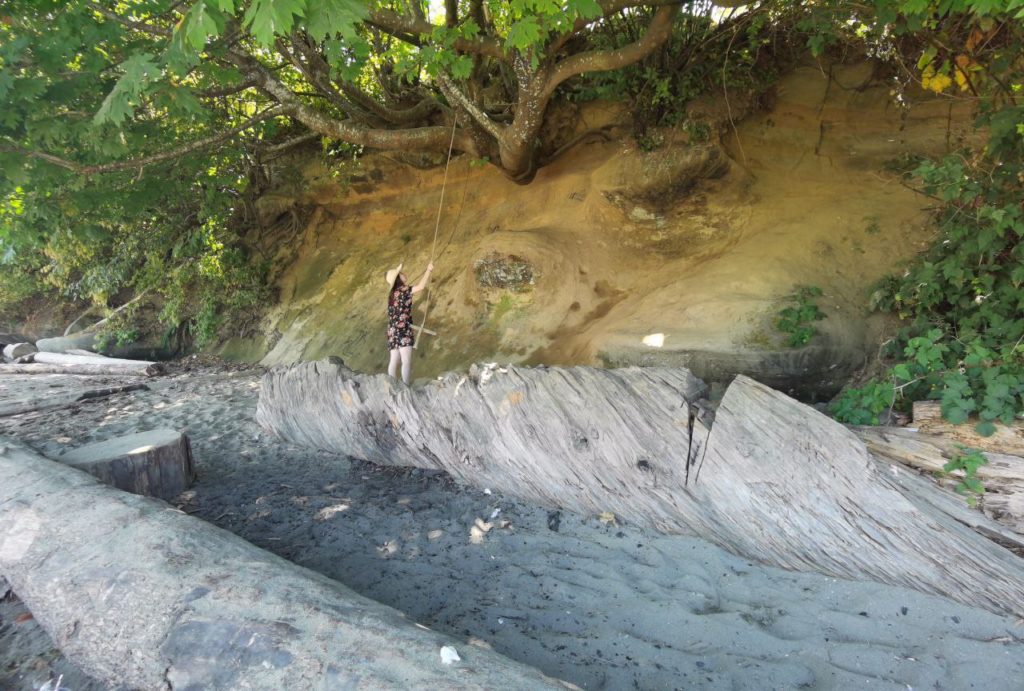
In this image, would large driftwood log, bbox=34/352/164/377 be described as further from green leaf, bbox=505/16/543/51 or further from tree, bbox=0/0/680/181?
green leaf, bbox=505/16/543/51

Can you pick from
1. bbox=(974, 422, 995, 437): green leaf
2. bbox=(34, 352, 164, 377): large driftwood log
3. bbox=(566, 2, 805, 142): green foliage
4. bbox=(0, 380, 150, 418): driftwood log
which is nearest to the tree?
bbox=(566, 2, 805, 142): green foliage

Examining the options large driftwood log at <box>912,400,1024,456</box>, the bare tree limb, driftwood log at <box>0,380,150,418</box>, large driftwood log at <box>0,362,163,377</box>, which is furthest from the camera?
large driftwood log at <box>0,362,163,377</box>

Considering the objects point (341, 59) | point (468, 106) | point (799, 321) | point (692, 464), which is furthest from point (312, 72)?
point (692, 464)

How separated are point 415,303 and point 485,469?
417 cm

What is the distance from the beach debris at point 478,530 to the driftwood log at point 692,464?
30cm

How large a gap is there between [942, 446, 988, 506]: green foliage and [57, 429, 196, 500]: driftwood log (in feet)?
13.4

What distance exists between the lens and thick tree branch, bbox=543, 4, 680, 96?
4470mm

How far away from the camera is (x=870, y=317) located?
4434 millimetres

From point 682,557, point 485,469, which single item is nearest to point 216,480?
point 485,469

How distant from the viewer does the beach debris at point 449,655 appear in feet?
5.08

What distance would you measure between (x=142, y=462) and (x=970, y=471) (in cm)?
416

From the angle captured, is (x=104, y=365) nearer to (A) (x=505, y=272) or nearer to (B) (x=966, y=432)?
(A) (x=505, y=272)

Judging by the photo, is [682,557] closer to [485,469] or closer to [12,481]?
[485,469]

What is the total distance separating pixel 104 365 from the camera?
854cm
